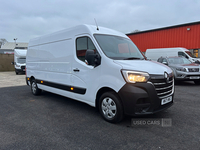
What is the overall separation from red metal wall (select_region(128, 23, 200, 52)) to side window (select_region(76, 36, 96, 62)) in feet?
64.5

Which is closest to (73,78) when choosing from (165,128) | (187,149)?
(165,128)

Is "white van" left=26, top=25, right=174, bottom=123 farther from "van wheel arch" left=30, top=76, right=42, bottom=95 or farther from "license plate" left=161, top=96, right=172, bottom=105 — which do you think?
"van wheel arch" left=30, top=76, right=42, bottom=95

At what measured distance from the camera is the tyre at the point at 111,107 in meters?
3.53

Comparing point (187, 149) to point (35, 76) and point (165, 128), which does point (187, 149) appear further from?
point (35, 76)

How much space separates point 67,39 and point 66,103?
2120mm

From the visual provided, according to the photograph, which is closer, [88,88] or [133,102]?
[133,102]

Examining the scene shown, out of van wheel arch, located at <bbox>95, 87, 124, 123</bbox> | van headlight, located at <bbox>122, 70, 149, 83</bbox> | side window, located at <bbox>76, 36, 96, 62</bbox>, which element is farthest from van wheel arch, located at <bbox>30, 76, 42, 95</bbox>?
van headlight, located at <bbox>122, 70, 149, 83</bbox>

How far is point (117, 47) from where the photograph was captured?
428 centimetres

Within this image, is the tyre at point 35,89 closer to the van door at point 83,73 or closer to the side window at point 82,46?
the van door at point 83,73

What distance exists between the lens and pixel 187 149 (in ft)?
8.66

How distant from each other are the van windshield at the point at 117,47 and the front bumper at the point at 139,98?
0.88m

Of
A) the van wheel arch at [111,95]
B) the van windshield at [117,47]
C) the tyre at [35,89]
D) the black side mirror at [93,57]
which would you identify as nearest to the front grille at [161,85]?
the van wheel arch at [111,95]

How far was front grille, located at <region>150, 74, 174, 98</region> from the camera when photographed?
11.2ft

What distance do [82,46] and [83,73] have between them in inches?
28.4
